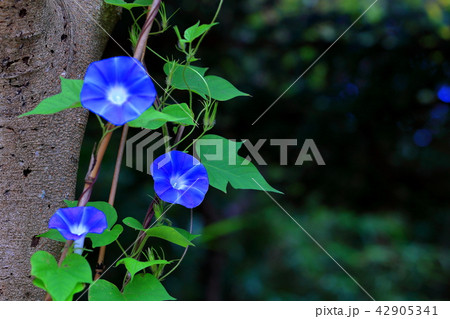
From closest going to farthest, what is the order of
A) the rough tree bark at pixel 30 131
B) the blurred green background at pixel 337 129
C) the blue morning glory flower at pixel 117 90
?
the blue morning glory flower at pixel 117 90 < the rough tree bark at pixel 30 131 < the blurred green background at pixel 337 129

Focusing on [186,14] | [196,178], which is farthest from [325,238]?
[196,178]

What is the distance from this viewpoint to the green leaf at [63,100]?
0.48 m

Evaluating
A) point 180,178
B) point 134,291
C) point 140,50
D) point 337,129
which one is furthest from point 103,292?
point 337,129

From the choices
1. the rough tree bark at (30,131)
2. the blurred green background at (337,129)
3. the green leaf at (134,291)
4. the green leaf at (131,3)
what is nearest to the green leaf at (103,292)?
the green leaf at (134,291)

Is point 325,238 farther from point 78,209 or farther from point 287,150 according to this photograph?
point 78,209

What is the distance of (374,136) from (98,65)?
145 centimetres

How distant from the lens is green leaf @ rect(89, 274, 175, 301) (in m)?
0.54

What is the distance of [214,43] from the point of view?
5.33 ft

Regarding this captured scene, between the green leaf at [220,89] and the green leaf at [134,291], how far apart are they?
248mm

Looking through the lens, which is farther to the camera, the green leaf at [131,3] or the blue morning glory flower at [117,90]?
the green leaf at [131,3]

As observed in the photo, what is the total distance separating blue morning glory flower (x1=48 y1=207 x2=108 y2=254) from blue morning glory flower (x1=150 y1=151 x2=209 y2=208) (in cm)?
8

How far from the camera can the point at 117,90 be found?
0.49m

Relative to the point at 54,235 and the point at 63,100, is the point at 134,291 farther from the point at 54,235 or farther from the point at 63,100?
the point at 63,100

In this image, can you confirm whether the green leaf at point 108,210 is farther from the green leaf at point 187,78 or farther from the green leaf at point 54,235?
the green leaf at point 187,78
